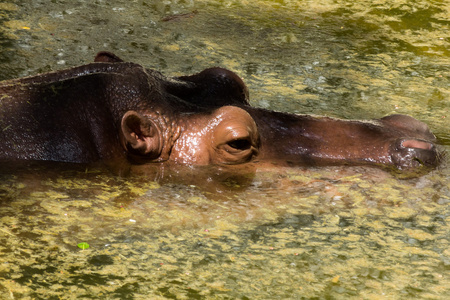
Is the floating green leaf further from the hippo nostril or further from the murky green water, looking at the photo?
the hippo nostril

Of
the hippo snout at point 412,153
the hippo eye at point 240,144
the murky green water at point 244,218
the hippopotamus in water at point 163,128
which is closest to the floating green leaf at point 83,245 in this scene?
the murky green water at point 244,218

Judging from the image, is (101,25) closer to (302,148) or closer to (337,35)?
(337,35)

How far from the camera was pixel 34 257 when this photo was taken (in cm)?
326

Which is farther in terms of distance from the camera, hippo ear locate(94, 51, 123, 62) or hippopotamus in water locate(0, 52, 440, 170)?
hippo ear locate(94, 51, 123, 62)

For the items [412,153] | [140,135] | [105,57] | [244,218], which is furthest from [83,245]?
[412,153]

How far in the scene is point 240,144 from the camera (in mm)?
4402

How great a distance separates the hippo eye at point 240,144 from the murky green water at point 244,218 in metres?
0.17

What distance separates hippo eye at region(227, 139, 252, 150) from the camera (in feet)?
14.3

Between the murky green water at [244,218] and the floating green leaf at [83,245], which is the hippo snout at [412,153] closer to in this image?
the murky green water at [244,218]

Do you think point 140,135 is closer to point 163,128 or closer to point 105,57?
point 163,128

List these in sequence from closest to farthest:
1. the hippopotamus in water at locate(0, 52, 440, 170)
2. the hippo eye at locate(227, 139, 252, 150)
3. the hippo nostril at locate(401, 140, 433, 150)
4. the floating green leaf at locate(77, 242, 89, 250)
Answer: the floating green leaf at locate(77, 242, 89, 250), the hippopotamus in water at locate(0, 52, 440, 170), the hippo eye at locate(227, 139, 252, 150), the hippo nostril at locate(401, 140, 433, 150)

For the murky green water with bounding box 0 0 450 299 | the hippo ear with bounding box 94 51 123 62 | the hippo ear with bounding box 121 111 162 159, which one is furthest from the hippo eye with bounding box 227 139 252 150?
the hippo ear with bounding box 94 51 123 62

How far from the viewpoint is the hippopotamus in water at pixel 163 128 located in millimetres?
4191

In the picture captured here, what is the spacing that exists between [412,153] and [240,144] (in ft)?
3.84
